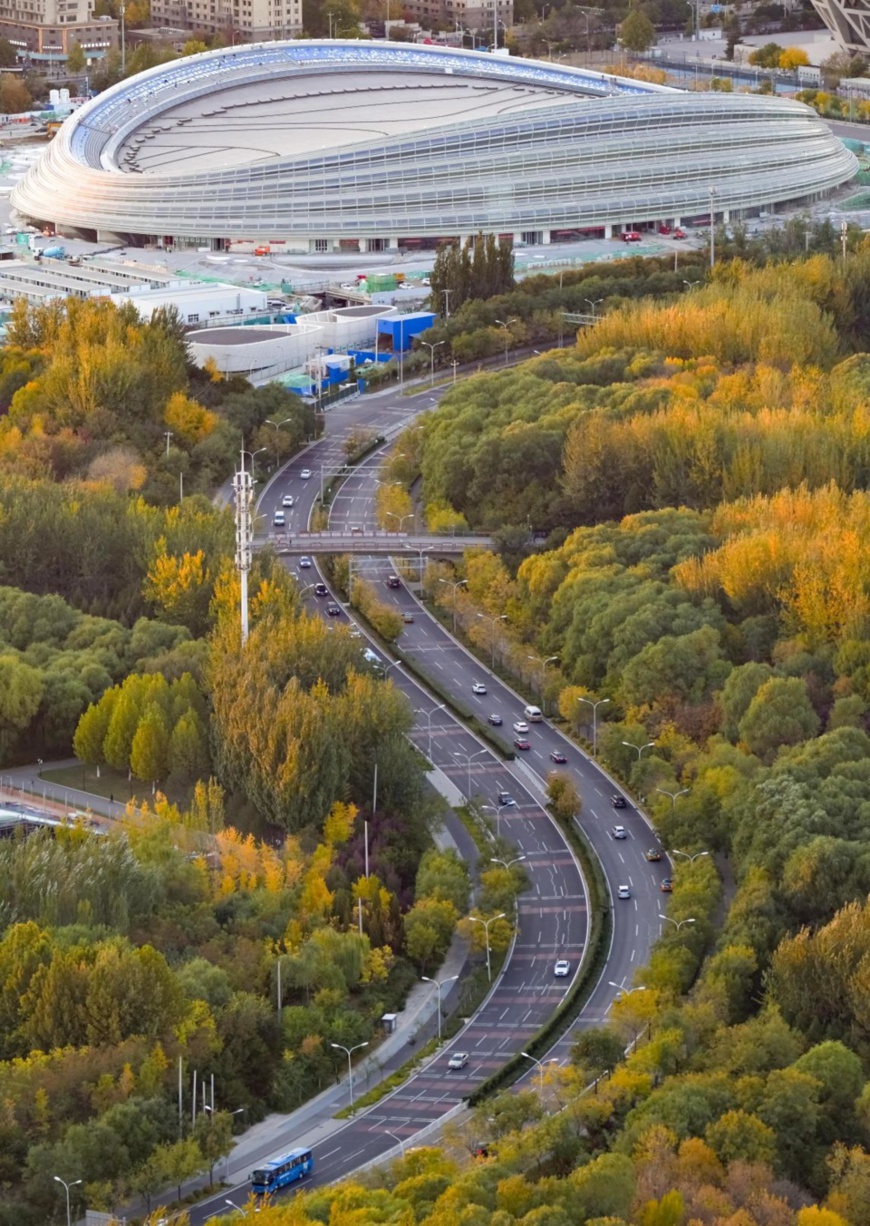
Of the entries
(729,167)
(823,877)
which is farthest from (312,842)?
(729,167)

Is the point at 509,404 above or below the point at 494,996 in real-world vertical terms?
above

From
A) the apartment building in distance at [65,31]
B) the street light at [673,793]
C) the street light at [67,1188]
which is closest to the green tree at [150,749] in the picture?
the street light at [673,793]

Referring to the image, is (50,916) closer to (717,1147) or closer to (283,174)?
(717,1147)

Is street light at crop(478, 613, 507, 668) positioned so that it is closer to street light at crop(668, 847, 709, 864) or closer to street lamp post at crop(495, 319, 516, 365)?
street light at crop(668, 847, 709, 864)

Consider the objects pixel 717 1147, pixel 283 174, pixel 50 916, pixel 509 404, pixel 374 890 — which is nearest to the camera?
pixel 717 1147

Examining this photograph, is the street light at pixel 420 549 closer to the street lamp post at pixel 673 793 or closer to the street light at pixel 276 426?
the street light at pixel 276 426

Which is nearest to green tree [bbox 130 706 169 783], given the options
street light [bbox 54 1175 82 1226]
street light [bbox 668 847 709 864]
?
street light [bbox 668 847 709 864]

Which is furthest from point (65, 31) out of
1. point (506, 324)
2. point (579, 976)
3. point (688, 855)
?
point (579, 976)
